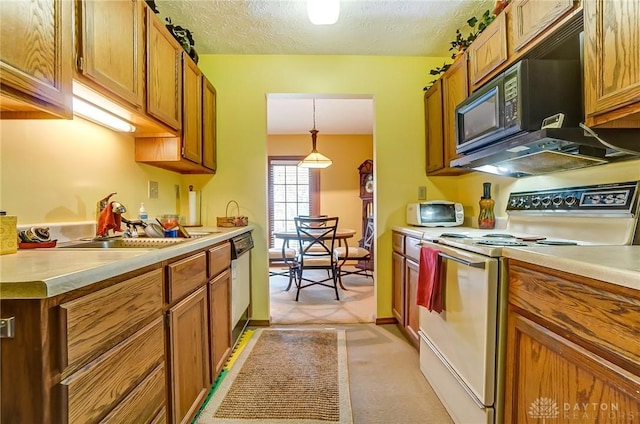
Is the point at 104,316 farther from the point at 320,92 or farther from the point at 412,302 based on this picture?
the point at 320,92

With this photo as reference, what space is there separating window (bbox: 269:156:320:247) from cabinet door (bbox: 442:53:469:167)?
326cm

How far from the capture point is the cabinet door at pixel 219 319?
167 centimetres

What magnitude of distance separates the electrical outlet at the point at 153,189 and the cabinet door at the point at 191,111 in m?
0.33

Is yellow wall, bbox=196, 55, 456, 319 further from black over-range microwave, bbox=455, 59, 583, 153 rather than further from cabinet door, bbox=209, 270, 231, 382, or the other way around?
black over-range microwave, bbox=455, 59, 583, 153

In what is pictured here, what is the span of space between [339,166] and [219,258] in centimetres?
392

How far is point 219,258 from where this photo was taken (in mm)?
1798

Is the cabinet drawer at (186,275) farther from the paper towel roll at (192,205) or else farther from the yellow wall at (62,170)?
the paper towel roll at (192,205)

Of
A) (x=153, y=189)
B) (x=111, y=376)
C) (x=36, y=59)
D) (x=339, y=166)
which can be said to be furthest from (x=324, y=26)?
(x=339, y=166)

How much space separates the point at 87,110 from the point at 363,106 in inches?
125

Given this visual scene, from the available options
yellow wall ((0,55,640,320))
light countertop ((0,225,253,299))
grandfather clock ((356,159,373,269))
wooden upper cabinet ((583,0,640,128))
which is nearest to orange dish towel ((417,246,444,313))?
wooden upper cabinet ((583,0,640,128))

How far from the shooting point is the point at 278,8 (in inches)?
81.1

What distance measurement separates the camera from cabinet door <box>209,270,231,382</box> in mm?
1670

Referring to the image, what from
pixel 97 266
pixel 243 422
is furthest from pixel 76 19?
pixel 243 422

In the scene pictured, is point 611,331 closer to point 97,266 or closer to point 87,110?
point 97,266
